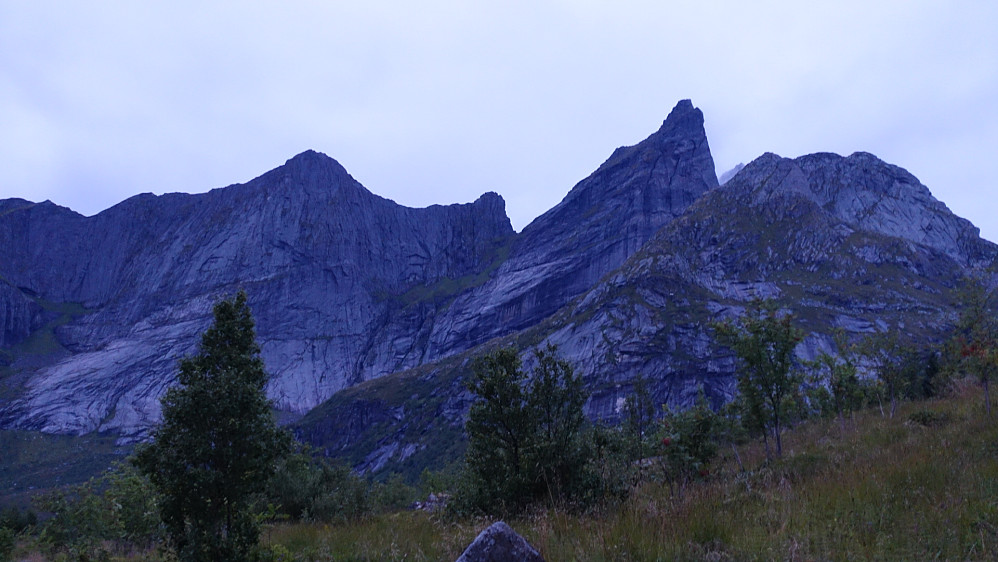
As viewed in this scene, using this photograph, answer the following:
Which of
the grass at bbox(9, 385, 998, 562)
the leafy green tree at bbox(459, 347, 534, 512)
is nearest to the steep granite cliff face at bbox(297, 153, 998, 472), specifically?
the leafy green tree at bbox(459, 347, 534, 512)

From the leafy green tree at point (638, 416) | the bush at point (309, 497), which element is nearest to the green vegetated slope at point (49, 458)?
the bush at point (309, 497)

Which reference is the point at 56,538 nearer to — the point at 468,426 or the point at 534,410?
the point at 468,426

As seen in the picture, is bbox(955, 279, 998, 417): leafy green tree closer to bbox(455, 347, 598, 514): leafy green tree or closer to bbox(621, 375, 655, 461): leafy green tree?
bbox(621, 375, 655, 461): leafy green tree

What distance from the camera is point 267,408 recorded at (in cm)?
1070

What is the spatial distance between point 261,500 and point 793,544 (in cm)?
1815

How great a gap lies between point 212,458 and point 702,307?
6681 inches

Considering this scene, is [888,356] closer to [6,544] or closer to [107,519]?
[6,544]

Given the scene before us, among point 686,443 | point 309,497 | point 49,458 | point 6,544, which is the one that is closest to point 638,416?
point 686,443

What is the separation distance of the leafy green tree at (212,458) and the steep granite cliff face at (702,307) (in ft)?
418

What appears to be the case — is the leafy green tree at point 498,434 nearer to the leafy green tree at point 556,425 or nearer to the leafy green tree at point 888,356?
the leafy green tree at point 556,425

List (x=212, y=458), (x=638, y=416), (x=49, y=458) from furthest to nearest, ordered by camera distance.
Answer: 1. (x=49, y=458)
2. (x=638, y=416)
3. (x=212, y=458)

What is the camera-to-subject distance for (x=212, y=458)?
32.4ft

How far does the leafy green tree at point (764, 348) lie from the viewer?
19.0 meters

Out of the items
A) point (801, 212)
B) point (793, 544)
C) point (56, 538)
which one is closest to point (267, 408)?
point (793, 544)
